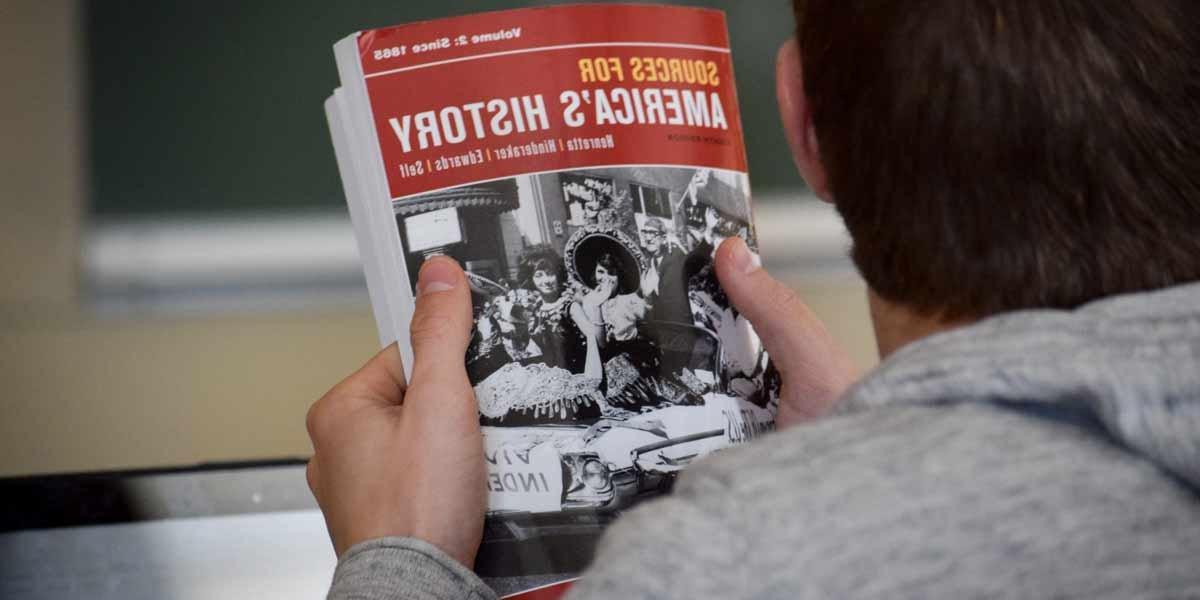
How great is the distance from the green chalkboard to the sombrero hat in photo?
3.63 ft

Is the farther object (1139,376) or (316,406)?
(316,406)

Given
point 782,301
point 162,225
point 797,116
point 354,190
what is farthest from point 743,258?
point 162,225

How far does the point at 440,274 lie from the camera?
0.70 m

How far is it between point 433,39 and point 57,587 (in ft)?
2.31

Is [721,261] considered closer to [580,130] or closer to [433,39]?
[580,130]

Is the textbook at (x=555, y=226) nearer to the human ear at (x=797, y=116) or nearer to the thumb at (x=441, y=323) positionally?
the thumb at (x=441, y=323)

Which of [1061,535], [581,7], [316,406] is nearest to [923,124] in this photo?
[1061,535]

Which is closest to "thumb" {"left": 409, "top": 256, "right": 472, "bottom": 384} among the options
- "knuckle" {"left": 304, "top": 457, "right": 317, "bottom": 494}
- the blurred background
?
"knuckle" {"left": 304, "top": 457, "right": 317, "bottom": 494}

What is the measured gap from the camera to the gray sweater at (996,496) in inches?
15.4

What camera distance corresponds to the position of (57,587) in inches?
41.9

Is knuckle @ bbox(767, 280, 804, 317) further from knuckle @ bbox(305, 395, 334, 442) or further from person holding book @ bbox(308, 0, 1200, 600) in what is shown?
knuckle @ bbox(305, 395, 334, 442)

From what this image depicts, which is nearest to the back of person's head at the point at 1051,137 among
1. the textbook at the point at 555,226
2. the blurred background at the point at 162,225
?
the textbook at the point at 555,226

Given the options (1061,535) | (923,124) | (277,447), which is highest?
(923,124)

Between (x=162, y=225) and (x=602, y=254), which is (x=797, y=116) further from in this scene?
(x=162, y=225)
